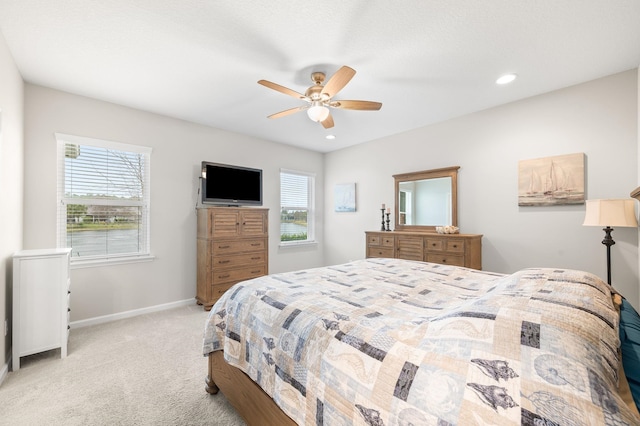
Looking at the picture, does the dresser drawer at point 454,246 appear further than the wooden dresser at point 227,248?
No

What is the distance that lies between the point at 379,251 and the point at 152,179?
3533mm

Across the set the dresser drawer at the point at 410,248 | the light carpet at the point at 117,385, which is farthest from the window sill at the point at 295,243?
the light carpet at the point at 117,385

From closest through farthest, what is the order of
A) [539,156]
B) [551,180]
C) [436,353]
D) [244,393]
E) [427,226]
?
[436,353]
[244,393]
[551,180]
[539,156]
[427,226]

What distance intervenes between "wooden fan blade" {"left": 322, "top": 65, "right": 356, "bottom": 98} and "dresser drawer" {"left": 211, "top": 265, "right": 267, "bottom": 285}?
2.84m

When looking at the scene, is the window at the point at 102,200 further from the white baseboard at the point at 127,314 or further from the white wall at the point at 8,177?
the white baseboard at the point at 127,314

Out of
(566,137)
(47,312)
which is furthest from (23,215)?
(566,137)

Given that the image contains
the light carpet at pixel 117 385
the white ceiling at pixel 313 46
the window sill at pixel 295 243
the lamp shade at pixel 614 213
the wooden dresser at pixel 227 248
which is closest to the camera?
the light carpet at pixel 117 385

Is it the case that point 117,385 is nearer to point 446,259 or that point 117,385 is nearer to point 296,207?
point 446,259

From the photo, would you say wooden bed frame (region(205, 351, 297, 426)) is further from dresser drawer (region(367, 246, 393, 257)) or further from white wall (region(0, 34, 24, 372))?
dresser drawer (region(367, 246, 393, 257))

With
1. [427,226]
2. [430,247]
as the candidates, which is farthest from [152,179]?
[427,226]

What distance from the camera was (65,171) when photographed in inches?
125

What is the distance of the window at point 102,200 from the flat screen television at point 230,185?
0.78 meters

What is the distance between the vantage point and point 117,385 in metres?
2.09

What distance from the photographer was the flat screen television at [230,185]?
13.4ft
